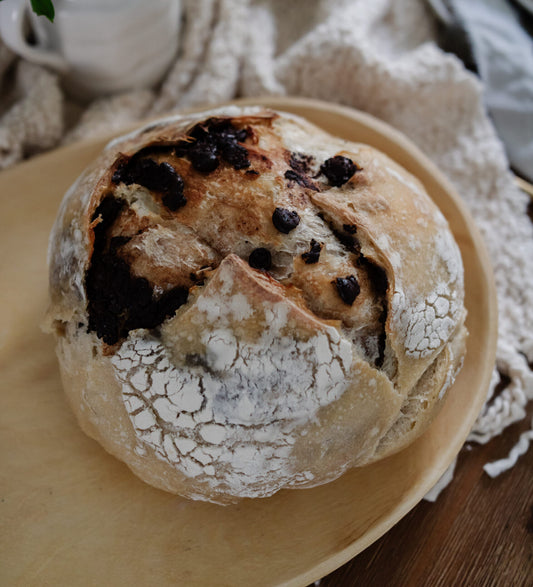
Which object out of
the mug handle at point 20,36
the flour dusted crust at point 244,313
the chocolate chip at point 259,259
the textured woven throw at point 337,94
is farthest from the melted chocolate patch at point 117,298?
the mug handle at point 20,36

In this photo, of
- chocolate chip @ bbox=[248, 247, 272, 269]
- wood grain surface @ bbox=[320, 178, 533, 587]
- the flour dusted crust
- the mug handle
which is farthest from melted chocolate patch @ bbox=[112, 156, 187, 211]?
wood grain surface @ bbox=[320, 178, 533, 587]

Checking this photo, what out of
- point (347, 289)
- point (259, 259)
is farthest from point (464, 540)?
point (259, 259)

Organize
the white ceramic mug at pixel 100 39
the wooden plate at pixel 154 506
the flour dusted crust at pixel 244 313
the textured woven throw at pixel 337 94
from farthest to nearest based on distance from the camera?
Result: the textured woven throw at pixel 337 94 < the white ceramic mug at pixel 100 39 < the wooden plate at pixel 154 506 < the flour dusted crust at pixel 244 313

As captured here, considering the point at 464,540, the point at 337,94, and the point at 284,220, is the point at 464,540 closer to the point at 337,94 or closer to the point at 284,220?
the point at 284,220

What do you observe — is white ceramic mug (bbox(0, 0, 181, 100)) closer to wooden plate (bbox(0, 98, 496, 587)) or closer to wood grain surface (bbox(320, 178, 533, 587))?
wooden plate (bbox(0, 98, 496, 587))

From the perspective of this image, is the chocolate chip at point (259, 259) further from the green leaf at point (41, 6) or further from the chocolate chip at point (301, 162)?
the green leaf at point (41, 6)

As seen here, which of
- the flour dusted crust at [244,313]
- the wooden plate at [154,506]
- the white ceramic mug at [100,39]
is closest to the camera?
the flour dusted crust at [244,313]
